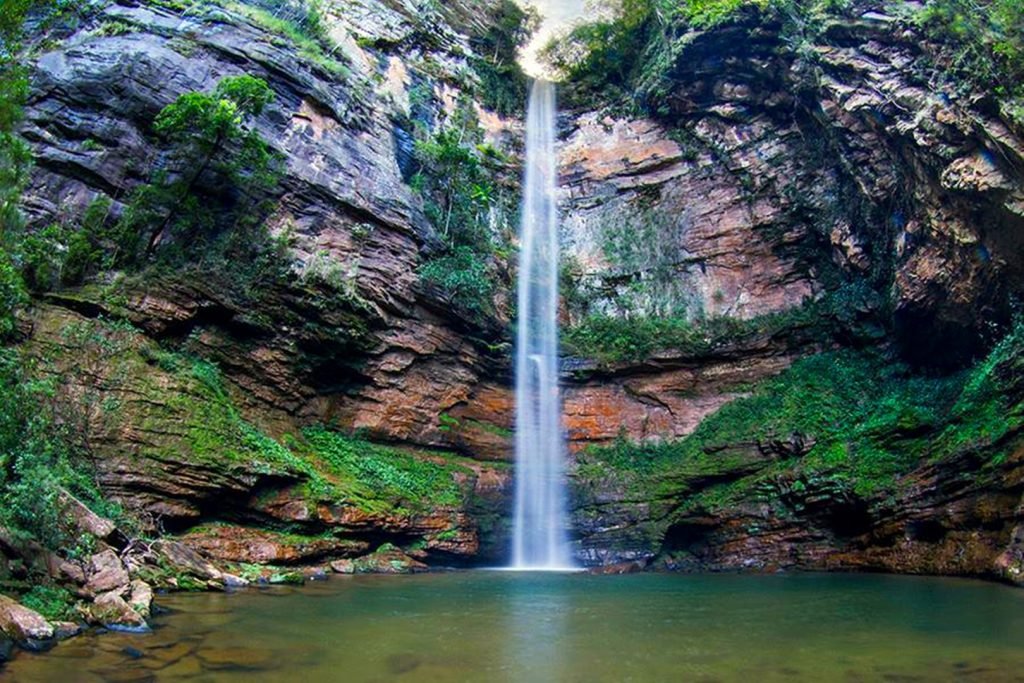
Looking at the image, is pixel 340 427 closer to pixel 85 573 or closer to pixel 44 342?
pixel 44 342

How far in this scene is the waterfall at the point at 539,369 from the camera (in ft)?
64.4

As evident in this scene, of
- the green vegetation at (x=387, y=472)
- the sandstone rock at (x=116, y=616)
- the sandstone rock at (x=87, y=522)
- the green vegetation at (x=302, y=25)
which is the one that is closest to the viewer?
the sandstone rock at (x=116, y=616)

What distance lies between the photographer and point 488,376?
2178 centimetres

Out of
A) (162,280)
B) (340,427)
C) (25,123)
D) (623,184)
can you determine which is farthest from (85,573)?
(623,184)

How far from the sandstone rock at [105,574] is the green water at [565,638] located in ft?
2.75

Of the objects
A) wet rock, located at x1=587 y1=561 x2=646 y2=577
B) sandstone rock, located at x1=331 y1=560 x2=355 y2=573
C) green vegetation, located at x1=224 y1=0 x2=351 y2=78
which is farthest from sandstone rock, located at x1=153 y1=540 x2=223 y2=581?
green vegetation, located at x1=224 y1=0 x2=351 y2=78

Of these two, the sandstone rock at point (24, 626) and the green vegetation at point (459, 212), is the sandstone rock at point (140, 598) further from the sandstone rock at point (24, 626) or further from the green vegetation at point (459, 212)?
the green vegetation at point (459, 212)

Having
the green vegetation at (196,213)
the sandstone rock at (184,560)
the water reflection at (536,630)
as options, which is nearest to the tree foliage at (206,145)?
the green vegetation at (196,213)

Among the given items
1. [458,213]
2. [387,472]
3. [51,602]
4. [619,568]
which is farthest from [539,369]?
[51,602]

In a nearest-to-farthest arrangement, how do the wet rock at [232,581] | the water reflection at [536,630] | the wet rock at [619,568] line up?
the water reflection at [536,630], the wet rock at [232,581], the wet rock at [619,568]

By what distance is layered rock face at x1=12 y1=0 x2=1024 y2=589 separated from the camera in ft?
46.3

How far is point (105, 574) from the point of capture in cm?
866

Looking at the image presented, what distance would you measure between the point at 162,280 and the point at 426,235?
793cm

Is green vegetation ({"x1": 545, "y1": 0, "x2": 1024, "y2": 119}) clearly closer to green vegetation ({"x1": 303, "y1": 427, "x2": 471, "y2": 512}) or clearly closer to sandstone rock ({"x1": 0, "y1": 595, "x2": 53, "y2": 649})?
green vegetation ({"x1": 303, "y1": 427, "x2": 471, "y2": 512})
